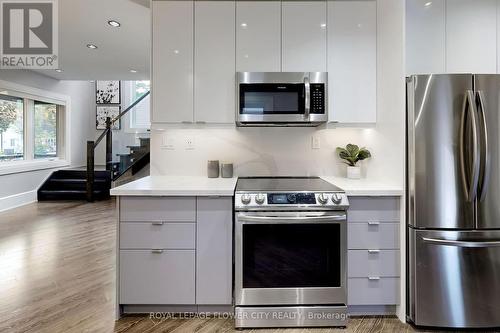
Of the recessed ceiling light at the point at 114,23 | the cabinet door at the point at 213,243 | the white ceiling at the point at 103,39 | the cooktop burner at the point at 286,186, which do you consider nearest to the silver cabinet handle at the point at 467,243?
the cooktop burner at the point at 286,186

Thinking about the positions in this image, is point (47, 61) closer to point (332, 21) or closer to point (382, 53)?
point (332, 21)

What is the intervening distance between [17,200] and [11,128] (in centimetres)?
143

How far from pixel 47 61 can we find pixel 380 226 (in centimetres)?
594

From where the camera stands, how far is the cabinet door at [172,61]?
2.55 m

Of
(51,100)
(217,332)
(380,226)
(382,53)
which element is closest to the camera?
(217,332)

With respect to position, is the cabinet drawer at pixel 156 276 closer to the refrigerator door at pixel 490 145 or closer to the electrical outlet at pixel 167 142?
the electrical outlet at pixel 167 142

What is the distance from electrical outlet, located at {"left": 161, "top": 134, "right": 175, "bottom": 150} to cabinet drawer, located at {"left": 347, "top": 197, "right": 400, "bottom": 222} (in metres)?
1.68

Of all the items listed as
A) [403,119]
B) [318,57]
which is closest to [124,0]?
[318,57]

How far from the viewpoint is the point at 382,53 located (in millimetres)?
2479

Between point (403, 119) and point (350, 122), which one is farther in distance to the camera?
point (350, 122)

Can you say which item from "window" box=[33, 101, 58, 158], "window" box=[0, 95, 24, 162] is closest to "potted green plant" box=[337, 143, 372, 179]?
"window" box=[0, 95, 24, 162]

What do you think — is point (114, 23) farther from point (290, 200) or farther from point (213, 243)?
point (290, 200)

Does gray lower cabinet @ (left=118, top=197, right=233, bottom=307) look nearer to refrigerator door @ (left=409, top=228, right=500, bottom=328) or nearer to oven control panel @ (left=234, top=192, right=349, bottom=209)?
oven control panel @ (left=234, top=192, right=349, bottom=209)

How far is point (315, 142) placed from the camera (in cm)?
288
